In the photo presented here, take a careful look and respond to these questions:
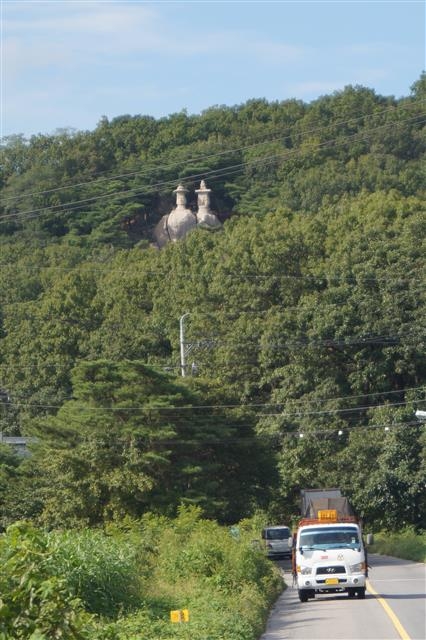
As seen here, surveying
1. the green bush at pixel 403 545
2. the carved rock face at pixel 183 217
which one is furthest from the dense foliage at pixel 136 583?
the carved rock face at pixel 183 217

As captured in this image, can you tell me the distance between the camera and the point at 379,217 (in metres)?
66.6

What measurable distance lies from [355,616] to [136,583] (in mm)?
4630

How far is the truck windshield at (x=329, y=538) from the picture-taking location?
28.0 m

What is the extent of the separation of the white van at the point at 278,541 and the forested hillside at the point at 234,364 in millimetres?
1202

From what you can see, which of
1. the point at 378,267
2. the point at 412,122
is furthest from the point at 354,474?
the point at 412,122

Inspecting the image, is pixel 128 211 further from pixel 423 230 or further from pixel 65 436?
pixel 65 436

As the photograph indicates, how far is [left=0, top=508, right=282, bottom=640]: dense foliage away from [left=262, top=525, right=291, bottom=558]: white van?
10.8m

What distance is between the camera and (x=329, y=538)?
28.4 meters

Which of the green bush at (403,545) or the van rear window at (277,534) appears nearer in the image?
the green bush at (403,545)

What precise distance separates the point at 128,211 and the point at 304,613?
9649cm

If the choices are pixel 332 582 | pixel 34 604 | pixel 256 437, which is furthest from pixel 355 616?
pixel 256 437

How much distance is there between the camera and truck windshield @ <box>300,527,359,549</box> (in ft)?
91.9

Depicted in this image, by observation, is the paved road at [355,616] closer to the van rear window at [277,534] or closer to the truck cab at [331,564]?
the truck cab at [331,564]

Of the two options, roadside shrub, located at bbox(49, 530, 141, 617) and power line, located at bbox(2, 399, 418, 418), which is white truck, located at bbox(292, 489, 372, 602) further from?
power line, located at bbox(2, 399, 418, 418)
